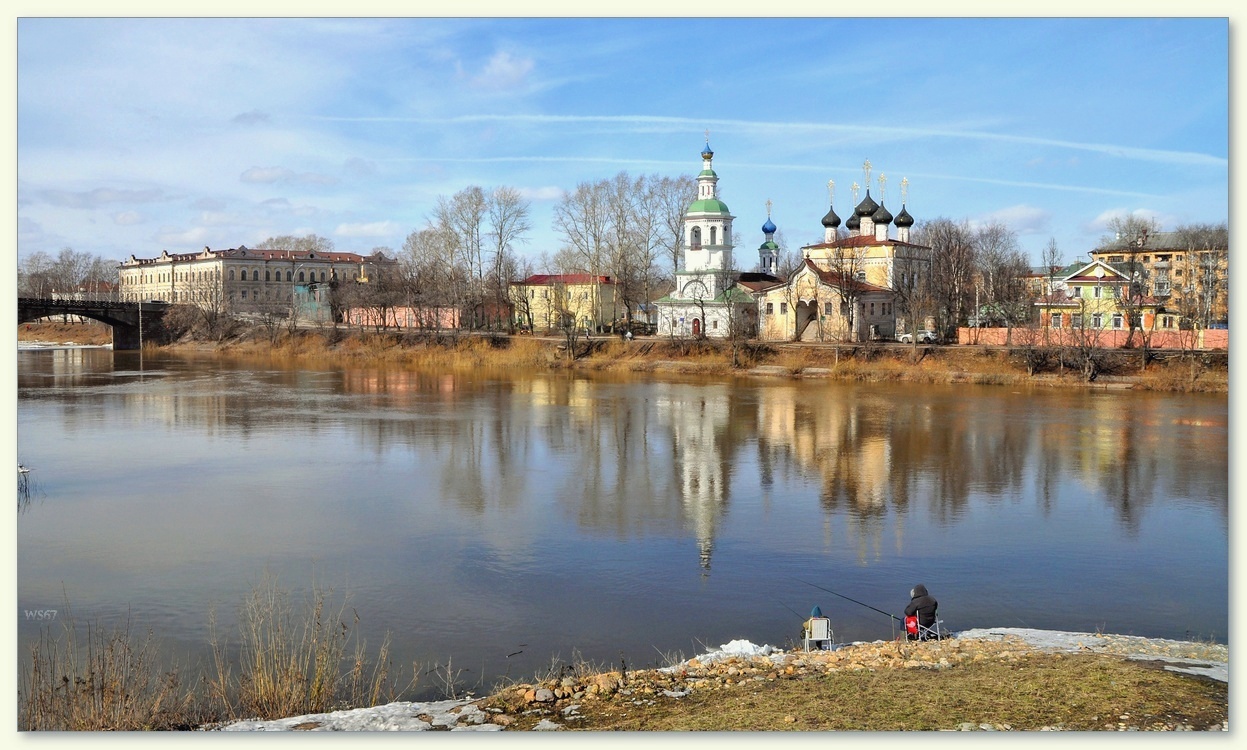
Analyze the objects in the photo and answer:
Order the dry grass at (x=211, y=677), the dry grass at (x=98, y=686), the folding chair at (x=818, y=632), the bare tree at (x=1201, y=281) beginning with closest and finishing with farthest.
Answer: the dry grass at (x=98, y=686) → the dry grass at (x=211, y=677) → the folding chair at (x=818, y=632) → the bare tree at (x=1201, y=281)

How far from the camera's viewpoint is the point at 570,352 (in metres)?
40.0

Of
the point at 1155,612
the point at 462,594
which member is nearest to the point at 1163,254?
the point at 1155,612

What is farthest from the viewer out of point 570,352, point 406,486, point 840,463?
point 570,352

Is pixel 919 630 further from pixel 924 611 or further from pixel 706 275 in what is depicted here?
pixel 706 275

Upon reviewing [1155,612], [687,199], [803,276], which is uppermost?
[687,199]

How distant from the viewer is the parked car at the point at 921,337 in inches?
1526

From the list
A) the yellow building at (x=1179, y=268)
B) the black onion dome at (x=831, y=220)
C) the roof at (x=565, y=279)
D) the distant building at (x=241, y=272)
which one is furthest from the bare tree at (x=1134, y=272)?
the distant building at (x=241, y=272)

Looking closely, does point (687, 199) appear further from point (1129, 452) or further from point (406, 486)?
point (406, 486)

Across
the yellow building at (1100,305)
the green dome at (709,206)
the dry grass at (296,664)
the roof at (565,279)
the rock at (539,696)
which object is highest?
the green dome at (709,206)

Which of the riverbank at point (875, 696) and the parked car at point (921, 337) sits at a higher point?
the parked car at point (921, 337)

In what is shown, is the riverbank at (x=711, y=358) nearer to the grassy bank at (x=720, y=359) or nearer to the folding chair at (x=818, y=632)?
the grassy bank at (x=720, y=359)

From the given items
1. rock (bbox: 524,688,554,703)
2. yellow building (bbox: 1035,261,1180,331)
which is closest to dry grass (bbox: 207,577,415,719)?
rock (bbox: 524,688,554,703)

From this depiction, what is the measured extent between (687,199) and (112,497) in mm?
42849

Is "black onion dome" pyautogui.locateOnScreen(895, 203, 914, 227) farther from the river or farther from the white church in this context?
the river
